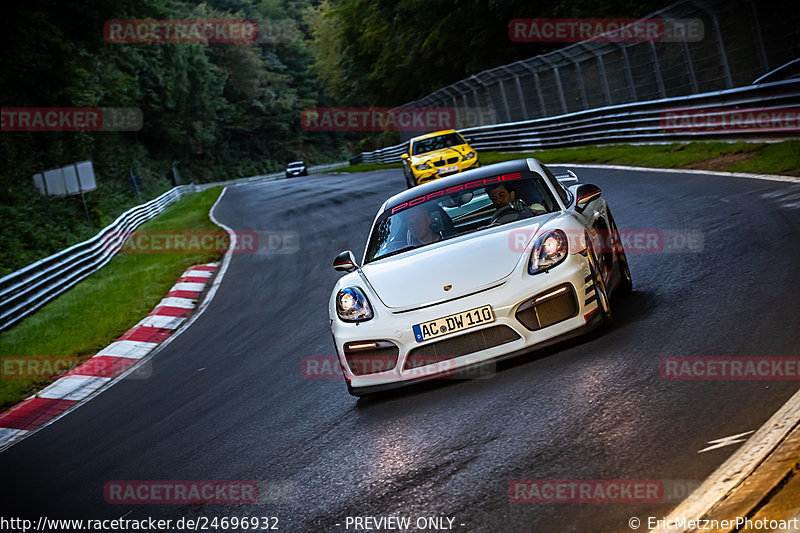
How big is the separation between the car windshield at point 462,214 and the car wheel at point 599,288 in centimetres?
68

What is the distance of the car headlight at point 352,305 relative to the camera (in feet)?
19.5

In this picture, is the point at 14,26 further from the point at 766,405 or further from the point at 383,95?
the point at 383,95

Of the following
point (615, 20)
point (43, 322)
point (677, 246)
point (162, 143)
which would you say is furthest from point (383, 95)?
point (677, 246)

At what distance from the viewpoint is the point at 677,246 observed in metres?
8.50

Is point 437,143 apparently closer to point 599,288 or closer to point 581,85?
point 581,85

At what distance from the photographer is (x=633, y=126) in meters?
20.7

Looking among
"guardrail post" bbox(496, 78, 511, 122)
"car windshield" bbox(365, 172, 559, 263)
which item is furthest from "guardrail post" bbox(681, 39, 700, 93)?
"car windshield" bbox(365, 172, 559, 263)

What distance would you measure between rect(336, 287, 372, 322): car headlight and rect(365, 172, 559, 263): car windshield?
63 centimetres

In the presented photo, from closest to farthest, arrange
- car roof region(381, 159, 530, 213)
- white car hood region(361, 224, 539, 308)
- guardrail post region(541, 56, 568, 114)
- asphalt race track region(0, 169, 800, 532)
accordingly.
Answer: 1. asphalt race track region(0, 169, 800, 532)
2. white car hood region(361, 224, 539, 308)
3. car roof region(381, 159, 530, 213)
4. guardrail post region(541, 56, 568, 114)

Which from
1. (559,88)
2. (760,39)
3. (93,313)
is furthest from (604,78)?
(93,313)

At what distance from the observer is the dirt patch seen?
13664 millimetres

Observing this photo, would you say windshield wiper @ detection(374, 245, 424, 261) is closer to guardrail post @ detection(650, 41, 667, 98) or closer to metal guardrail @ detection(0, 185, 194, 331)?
metal guardrail @ detection(0, 185, 194, 331)

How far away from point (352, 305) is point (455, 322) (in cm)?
85

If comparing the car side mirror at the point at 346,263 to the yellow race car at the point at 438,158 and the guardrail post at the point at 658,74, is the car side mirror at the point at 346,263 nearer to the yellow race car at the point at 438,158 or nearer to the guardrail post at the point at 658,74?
the yellow race car at the point at 438,158
